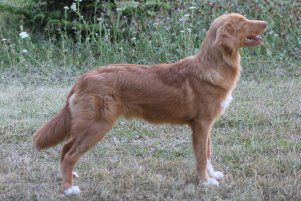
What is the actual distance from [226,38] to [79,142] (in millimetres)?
Result: 1654

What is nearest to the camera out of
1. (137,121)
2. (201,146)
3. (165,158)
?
(201,146)

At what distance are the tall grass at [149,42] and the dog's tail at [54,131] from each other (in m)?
4.25

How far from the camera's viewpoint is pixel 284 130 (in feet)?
21.7

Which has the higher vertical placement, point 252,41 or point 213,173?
point 252,41

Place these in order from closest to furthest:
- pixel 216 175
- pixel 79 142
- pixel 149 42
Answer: pixel 79 142 < pixel 216 175 < pixel 149 42

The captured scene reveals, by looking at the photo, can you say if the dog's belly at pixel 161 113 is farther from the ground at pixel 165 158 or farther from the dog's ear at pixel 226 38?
A: the dog's ear at pixel 226 38

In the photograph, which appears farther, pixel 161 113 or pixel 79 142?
pixel 161 113

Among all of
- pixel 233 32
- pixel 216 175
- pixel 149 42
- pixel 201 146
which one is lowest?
pixel 149 42

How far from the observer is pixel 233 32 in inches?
204

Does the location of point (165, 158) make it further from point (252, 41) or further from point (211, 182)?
point (252, 41)

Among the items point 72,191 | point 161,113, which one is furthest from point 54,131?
point 161,113

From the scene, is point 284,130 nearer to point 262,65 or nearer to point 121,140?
point 121,140

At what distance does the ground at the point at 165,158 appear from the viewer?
16.5 feet

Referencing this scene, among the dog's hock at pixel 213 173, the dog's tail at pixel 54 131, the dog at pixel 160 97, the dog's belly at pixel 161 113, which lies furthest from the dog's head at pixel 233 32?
the dog's tail at pixel 54 131
